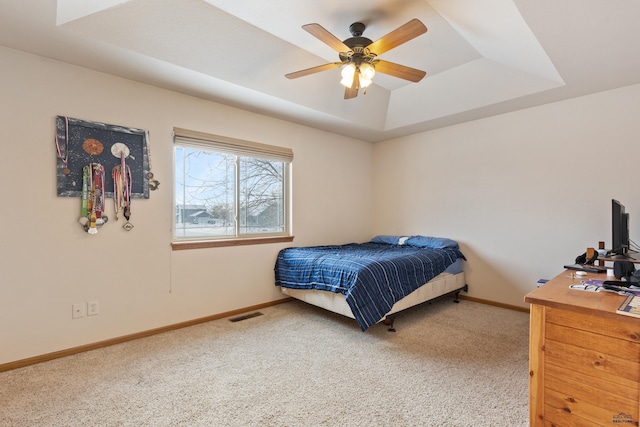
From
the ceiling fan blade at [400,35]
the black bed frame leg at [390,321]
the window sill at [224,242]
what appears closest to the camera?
the ceiling fan blade at [400,35]

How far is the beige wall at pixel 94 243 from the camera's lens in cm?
225

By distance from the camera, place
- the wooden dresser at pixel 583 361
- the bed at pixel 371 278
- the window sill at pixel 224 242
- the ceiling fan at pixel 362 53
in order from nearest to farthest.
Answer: the wooden dresser at pixel 583 361 → the ceiling fan at pixel 362 53 → the bed at pixel 371 278 → the window sill at pixel 224 242

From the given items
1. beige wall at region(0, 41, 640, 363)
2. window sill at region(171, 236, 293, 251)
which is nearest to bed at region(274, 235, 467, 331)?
window sill at region(171, 236, 293, 251)

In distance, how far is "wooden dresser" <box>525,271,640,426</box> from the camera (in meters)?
1.33

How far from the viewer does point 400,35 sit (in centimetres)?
197

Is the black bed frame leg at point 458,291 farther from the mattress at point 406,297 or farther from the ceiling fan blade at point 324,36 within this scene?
the ceiling fan blade at point 324,36

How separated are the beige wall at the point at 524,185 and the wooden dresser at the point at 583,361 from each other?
1.93 m

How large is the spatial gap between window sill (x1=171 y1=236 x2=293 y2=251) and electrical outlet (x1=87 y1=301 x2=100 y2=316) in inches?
28.8

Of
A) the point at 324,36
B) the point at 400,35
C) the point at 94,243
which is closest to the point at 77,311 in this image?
the point at 94,243

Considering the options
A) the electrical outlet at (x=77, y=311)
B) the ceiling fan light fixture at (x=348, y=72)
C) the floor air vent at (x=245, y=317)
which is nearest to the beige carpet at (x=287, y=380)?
the floor air vent at (x=245, y=317)

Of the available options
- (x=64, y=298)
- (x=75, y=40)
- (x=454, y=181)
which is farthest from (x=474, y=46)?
(x=64, y=298)

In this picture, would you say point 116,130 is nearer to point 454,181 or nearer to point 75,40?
point 75,40

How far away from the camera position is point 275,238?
3.78 metres

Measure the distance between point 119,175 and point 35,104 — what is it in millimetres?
722
